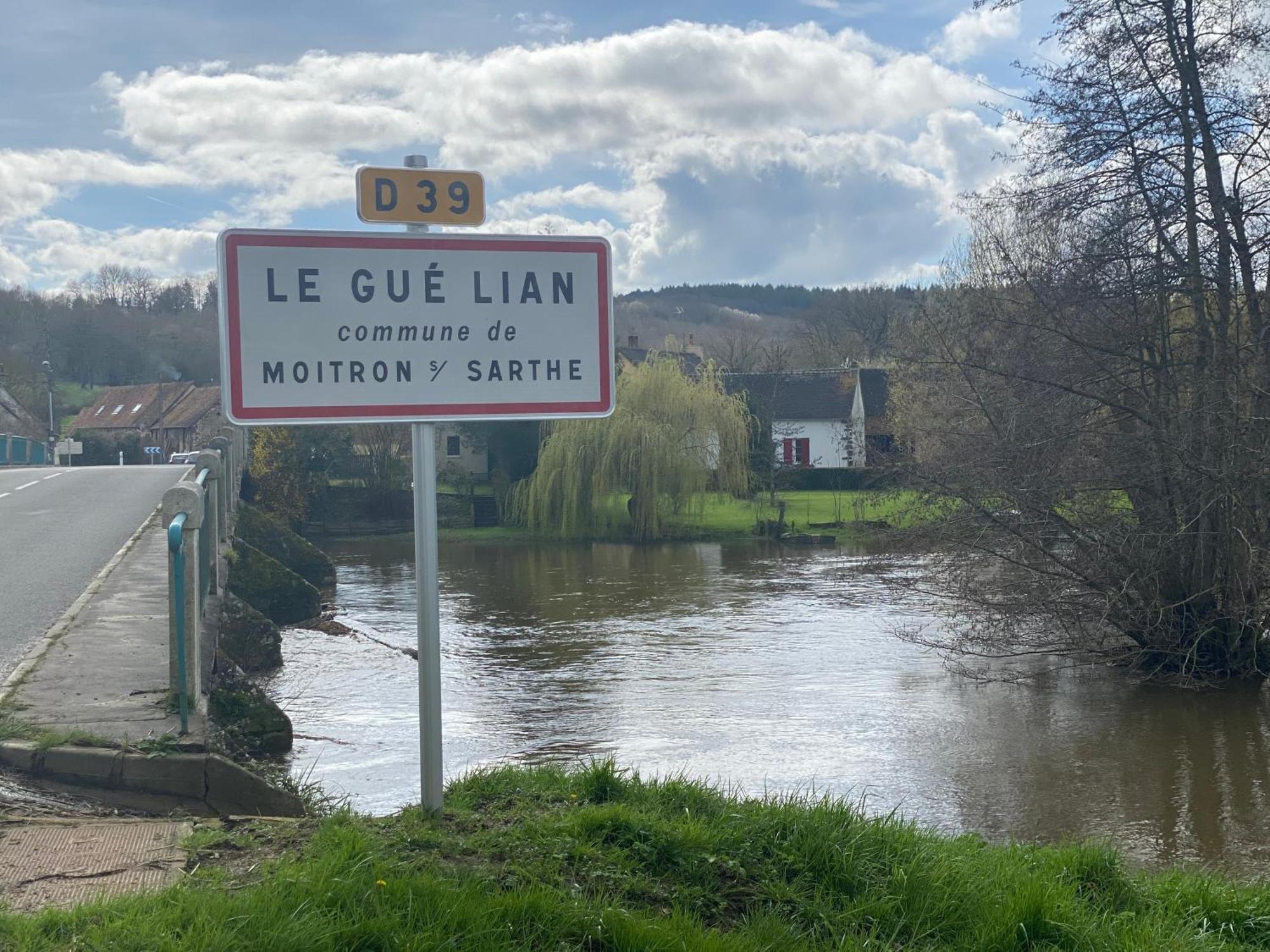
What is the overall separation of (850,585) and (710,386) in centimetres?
1683

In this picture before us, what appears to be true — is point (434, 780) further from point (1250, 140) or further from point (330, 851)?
point (1250, 140)

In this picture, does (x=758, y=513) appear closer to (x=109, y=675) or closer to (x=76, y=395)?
(x=109, y=675)

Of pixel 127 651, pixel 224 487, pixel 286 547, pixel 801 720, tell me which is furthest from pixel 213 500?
pixel 286 547

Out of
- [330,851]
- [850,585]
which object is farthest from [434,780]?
[850,585]

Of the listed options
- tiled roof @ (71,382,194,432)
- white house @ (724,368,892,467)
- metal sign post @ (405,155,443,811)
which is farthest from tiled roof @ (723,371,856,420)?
metal sign post @ (405,155,443,811)

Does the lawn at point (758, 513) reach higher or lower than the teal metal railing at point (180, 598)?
lower

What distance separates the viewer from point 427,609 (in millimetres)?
4043

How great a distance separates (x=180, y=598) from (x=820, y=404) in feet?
184

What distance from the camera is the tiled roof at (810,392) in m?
58.0

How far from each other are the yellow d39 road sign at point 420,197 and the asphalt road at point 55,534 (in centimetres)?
593

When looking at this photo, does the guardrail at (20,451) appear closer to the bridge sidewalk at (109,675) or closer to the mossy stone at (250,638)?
the mossy stone at (250,638)

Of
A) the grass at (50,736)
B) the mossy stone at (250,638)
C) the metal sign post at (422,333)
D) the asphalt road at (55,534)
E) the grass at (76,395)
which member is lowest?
the mossy stone at (250,638)

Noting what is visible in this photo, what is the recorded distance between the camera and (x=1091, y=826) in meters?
9.15

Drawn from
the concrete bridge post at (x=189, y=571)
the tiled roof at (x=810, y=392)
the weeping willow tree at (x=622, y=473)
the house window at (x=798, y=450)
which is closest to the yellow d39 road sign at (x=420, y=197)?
the concrete bridge post at (x=189, y=571)
